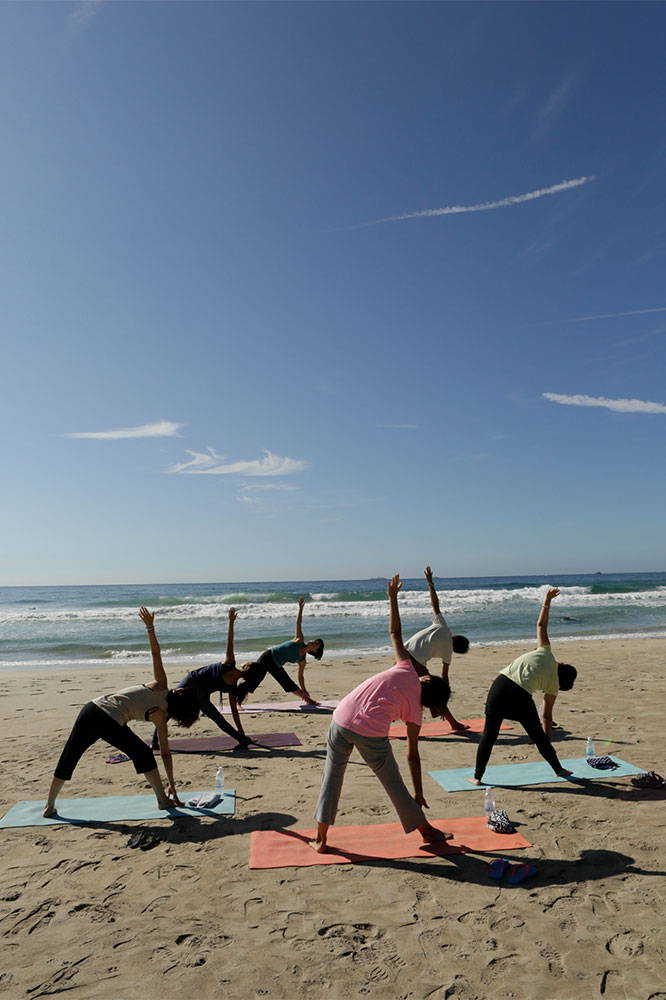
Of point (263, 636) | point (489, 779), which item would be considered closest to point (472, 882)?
point (489, 779)

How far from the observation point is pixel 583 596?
41625 millimetres

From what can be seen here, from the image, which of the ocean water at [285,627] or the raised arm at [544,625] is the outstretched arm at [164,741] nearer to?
the raised arm at [544,625]

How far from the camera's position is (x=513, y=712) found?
5566 millimetres

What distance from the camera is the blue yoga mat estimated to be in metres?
5.32

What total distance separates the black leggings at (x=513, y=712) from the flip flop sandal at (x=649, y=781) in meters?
Answer: 0.78

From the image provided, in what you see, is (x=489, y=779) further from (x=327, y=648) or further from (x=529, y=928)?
(x=327, y=648)

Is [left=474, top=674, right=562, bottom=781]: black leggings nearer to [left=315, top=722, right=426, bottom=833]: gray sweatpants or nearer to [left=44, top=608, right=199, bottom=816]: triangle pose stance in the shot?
[left=315, top=722, right=426, bottom=833]: gray sweatpants

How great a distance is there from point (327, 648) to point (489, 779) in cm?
1256

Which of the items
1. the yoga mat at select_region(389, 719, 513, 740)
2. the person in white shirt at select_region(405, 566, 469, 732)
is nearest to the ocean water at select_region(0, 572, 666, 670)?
the yoga mat at select_region(389, 719, 513, 740)

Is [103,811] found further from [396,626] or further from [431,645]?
[431,645]

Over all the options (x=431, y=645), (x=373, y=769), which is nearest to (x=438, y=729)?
(x=431, y=645)

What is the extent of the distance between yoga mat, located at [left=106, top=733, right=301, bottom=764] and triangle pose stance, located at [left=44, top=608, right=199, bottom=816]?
2.04 metres

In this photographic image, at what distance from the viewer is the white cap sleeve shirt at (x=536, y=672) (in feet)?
18.4

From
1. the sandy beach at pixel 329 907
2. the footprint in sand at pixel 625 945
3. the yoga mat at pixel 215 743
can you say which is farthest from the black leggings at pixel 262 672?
the footprint in sand at pixel 625 945
